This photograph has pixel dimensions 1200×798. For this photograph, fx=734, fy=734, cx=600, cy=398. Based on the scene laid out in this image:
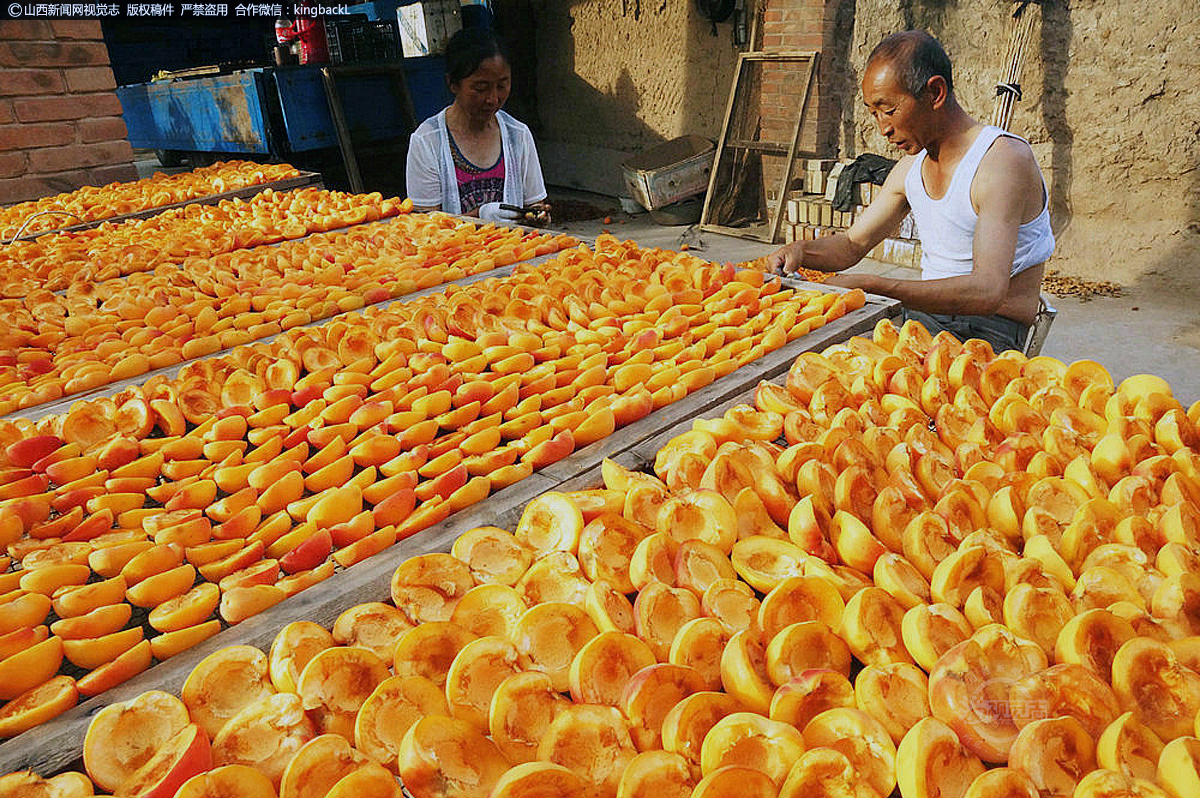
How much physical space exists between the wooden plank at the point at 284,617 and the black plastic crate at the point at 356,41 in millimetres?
6859

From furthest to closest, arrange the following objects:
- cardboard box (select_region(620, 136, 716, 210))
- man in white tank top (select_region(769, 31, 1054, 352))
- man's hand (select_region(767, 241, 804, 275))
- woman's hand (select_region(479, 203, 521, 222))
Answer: cardboard box (select_region(620, 136, 716, 210)) < woman's hand (select_region(479, 203, 521, 222)) < man's hand (select_region(767, 241, 804, 275)) < man in white tank top (select_region(769, 31, 1054, 352))

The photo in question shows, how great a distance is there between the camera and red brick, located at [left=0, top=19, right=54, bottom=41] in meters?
4.39

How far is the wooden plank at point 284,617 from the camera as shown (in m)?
0.85

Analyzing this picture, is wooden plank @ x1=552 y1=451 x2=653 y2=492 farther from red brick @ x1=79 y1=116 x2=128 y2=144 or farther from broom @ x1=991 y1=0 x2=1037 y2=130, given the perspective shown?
red brick @ x1=79 y1=116 x2=128 y2=144

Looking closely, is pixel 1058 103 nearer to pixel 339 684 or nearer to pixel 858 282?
pixel 858 282

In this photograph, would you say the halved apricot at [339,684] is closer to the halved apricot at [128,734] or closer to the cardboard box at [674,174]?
the halved apricot at [128,734]

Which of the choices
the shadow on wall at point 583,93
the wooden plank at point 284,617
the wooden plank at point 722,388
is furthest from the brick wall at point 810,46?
the wooden plank at point 284,617

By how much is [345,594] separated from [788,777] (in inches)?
26.1

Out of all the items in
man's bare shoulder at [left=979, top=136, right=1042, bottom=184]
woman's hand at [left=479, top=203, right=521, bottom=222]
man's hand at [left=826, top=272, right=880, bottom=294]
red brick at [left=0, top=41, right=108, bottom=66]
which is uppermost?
red brick at [left=0, top=41, right=108, bottom=66]

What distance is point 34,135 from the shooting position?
4.70m

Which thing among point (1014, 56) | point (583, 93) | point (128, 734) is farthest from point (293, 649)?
point (583, 93)

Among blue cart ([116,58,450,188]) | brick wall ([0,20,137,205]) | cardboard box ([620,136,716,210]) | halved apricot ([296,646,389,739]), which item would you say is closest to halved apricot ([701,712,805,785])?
halved apricot ([296,646,389,739])

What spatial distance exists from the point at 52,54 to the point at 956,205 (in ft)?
17.5

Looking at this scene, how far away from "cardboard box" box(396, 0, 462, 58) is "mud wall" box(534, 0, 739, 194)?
4.98 feet
